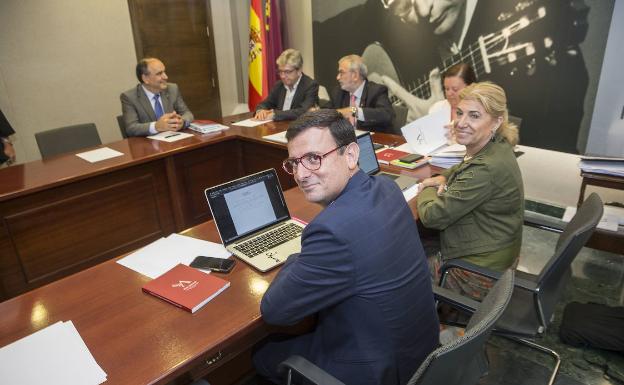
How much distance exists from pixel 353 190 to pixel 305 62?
4143 millimetres

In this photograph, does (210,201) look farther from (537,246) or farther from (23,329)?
(537,246)

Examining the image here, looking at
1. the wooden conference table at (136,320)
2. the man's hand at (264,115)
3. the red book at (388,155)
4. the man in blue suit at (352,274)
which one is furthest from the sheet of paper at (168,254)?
the man's hand at (264,115)

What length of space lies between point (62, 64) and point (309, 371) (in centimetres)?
450

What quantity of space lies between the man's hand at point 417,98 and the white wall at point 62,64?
296 centimetres

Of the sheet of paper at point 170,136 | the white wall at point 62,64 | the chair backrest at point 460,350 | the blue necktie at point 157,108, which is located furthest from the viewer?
the white wall at point 62,64

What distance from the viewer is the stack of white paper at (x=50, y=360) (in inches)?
39.7

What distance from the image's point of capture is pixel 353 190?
1.12 m

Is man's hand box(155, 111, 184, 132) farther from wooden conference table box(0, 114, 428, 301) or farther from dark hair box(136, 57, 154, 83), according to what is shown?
dark hair box(136, 57, 154, 83)

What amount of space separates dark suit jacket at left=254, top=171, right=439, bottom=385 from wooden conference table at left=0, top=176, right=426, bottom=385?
0.49 feet

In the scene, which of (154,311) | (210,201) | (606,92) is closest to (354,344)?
(154,311)

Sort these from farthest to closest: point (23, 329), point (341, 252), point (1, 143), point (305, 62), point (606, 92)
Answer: point (305, 62), point (1, 143), point (606, 92), point (23, 329), point (341, 252)

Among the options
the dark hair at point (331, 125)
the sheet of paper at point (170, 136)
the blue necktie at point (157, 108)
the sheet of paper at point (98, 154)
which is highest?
the dark hair at point (331, 125)

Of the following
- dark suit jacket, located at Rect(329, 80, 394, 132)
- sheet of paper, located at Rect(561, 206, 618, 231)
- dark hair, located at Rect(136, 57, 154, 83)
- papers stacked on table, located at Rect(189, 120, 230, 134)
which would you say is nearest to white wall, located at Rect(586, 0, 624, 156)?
sheet of paper, located at Rect(561, 206, 618, 231)

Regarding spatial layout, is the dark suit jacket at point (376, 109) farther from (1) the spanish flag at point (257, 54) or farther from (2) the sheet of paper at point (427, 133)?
(1) the spanish flag at point (257, 54)
